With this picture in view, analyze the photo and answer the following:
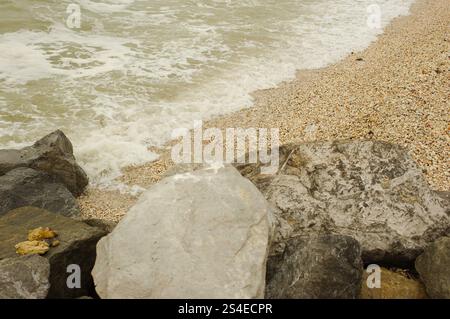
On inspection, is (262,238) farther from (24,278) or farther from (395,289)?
(24,278)

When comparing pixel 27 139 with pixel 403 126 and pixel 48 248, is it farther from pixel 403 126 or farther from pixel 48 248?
pixel 403 126

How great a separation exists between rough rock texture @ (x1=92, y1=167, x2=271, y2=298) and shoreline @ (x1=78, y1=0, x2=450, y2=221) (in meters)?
2.96

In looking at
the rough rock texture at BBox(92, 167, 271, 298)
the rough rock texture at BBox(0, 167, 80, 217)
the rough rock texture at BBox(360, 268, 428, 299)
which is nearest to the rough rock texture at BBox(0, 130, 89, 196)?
the rough rock texture at BBox(0, 167, 80, 217)

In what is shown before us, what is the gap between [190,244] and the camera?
362cm

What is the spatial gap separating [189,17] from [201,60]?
15.2ft

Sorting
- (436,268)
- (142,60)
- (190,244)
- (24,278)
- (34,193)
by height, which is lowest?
(34,193)

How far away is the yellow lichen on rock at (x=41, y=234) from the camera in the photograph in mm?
4625

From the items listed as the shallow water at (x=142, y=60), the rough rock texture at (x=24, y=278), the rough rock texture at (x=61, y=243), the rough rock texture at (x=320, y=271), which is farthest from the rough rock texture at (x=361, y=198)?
the shallow water at (x=142, y=60)

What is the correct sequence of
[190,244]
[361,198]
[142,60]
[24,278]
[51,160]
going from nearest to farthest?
1. [190,244]
2. [24,278]
3. [361,198]
4. [51,160]
5. [142,60]

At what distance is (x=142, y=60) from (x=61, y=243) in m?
9.01

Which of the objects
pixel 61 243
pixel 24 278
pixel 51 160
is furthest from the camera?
Result: pixel 51 160

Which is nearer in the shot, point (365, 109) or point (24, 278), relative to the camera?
→ point (24, 278)

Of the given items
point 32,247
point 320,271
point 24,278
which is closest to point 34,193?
point 32,247

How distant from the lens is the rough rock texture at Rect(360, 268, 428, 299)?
3918 millimetres
